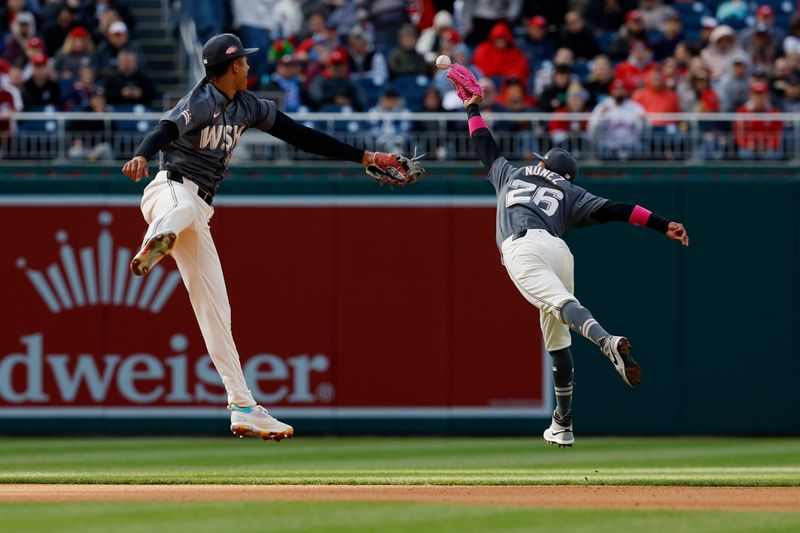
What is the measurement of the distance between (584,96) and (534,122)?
2.75 ft

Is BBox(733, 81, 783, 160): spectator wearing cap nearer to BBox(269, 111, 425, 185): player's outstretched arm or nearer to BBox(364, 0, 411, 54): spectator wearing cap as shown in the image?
BBox(364, 0, 411, 54): spectator wearing cap

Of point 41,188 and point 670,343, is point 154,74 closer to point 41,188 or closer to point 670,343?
point 41,188

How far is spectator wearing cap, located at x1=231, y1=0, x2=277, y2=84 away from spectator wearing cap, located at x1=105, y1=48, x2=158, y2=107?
1.13 m

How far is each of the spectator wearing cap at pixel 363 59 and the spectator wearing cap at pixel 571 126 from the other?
2.02 meters

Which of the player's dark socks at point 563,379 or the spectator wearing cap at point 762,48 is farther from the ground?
the spectator wearing cap at point 762,48

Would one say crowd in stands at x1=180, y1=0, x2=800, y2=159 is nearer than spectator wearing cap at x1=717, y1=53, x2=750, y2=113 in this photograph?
Yes

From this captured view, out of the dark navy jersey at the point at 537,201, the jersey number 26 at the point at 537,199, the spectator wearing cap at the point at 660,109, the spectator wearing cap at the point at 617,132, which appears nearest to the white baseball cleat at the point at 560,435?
the dark navy jersey at the point at 537,201

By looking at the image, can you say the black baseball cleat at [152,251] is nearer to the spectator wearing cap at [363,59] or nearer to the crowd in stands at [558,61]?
the crowd in stands at [558,61]

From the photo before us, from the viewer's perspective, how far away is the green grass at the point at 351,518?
Result: 7066 mm

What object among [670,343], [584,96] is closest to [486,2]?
[584,96]

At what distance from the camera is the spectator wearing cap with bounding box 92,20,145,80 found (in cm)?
1509

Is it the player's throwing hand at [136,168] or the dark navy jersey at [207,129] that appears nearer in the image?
the player's throwing hand at [136,168]

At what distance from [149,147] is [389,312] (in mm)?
6188

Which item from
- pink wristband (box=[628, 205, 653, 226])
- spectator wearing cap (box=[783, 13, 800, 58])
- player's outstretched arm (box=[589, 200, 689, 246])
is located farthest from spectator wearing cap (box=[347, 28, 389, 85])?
pink wristband (box=[628, 205, 653, 226])
